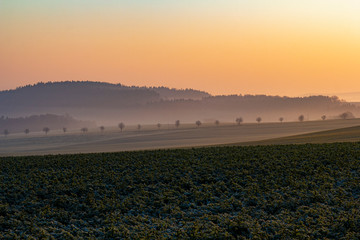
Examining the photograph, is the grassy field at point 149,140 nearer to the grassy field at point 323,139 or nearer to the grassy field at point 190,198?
the grassy field at point 323,139

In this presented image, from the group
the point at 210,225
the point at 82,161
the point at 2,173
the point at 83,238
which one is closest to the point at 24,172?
the point at 2,173

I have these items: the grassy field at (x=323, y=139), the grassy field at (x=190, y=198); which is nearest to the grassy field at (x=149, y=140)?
the grassy field at (x=323, y=139)

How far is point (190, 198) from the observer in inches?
750

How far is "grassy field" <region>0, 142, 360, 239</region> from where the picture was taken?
1467 cm

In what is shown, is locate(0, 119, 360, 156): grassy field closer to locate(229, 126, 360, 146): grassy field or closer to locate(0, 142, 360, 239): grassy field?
locate(229, 126, 360, 146): grassy field

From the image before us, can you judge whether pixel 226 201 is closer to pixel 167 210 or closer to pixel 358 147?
pixel 167 210

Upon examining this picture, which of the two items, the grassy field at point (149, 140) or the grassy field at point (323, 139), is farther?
the grassy field at point (149, 140)

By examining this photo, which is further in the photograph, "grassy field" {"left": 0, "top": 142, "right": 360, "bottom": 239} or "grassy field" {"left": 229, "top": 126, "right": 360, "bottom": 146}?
"grassy field" {"left": 229, "top": 126, "right": 360, "bottom": 146}

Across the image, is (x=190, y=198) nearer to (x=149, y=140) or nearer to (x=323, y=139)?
(x=323, y=139)

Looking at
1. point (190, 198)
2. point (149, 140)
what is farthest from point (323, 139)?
point (149, 140)

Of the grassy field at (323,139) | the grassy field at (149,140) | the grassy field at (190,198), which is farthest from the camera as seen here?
the grassy field at (149,140)

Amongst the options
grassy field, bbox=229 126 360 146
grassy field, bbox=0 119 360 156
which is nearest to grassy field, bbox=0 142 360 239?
grassy field, bbox=229 126 360 146

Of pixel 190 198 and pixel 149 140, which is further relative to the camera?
pixel 149 140

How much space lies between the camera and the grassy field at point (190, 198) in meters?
14.7
